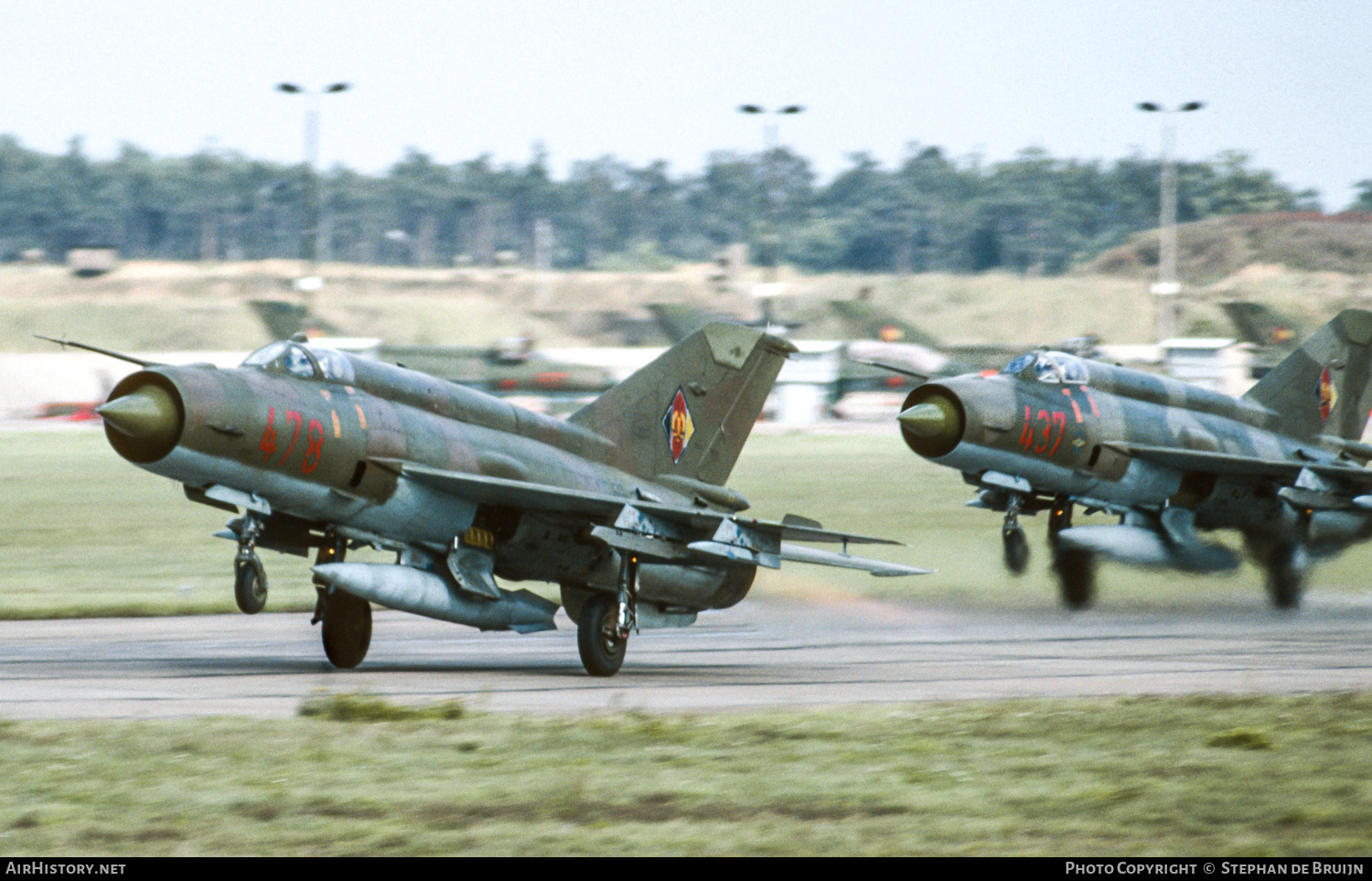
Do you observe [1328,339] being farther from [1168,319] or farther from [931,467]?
[1168,319]

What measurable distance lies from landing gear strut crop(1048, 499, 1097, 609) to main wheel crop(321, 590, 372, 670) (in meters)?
10.7

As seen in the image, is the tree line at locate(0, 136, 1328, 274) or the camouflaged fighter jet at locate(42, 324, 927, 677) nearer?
the camouflaged fighter jet at locate(42, 324, 927, 677)

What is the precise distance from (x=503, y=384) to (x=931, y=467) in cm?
1996

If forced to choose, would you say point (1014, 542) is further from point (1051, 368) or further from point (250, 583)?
point (250, 583)

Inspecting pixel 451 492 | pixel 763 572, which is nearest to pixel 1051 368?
pixel 763 572

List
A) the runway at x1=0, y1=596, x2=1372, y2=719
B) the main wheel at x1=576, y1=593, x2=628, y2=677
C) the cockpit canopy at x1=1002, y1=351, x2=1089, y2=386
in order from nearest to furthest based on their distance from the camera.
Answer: the runway at x1=0, y1=596, x2=1372, y2=719 < the main wheel at x1=576, y1=593, x2=628, y2=677 < the cockpit canopy at x1=1002, y1=351, x2=1089, y2=386

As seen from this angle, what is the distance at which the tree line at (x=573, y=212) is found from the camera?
157 metres

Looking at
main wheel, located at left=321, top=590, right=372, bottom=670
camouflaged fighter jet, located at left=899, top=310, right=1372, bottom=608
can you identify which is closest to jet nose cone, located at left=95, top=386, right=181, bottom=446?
main wheel, located at left=321, top=590, right=372, bottom=670

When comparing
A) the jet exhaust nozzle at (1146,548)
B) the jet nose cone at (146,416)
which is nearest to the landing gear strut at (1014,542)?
the jet exhaust nozzle at (1146,548)

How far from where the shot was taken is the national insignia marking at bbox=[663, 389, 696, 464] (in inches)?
733

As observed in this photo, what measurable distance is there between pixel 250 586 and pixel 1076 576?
13.0 m

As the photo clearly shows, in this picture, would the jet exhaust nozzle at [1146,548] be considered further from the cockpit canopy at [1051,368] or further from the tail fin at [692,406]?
the tail fin at [692,406]

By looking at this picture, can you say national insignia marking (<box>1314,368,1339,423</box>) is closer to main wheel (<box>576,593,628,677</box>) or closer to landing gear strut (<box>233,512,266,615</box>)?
main wheel (<box>576,593,628,677</box>)
